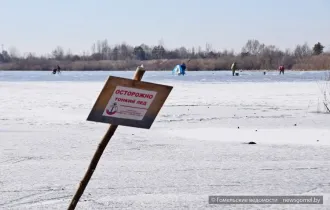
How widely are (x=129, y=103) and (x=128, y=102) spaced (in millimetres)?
13

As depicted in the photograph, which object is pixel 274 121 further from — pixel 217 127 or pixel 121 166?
pixel 121 166

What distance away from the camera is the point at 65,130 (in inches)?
445

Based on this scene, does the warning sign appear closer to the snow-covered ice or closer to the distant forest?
the snow-covered ice

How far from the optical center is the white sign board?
402cm

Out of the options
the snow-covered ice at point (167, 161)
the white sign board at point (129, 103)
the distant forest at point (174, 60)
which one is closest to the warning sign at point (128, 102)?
the white sign board at point (129, 103)

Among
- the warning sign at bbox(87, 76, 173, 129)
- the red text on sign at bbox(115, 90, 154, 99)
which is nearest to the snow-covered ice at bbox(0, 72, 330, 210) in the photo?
the warning sign at bbox(87, 76, 173, 129)

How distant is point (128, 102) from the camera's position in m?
4.07

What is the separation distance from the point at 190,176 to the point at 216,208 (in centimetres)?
144

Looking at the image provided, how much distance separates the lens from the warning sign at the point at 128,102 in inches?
157

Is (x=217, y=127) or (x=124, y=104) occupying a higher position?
(x=124, y=104)

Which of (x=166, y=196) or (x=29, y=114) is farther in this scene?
(x=29, y=114)

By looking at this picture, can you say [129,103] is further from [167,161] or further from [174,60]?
[174,60]

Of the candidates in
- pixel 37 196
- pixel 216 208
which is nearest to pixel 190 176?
pixel 216 208

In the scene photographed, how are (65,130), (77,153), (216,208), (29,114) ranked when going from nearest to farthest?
(216,208) → (77,153) → (65,130) → (29,114)
